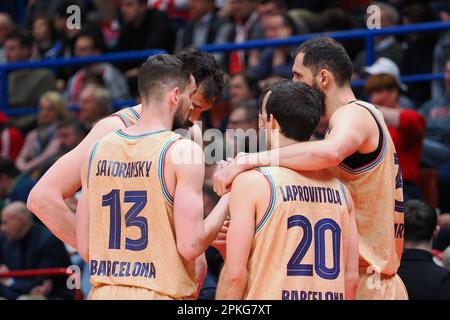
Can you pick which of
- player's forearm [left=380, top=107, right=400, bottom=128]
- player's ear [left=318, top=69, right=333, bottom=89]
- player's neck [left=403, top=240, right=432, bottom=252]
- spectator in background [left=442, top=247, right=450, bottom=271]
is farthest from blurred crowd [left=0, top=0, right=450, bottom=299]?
player's ear [left=318, top=69, right=333, bottom=89]

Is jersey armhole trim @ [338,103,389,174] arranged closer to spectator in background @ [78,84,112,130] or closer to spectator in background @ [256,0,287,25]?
spectator in background @ [78,84,112,130]

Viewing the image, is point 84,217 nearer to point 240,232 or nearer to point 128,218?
point 128,218

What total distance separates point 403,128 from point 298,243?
4.42 meters

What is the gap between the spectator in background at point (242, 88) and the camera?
35.5ft


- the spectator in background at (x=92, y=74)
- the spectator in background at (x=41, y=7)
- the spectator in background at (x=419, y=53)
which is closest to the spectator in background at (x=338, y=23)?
the spectator in background at (x=419, y=53)

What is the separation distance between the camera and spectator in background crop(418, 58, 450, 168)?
396 inches

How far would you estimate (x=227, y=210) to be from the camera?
207 inches

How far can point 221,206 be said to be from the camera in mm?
5254

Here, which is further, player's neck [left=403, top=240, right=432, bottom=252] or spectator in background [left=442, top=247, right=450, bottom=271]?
spectator in background [left=442, top=247, right=450, bottom=271]

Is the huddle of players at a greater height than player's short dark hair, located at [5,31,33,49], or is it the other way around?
player's short dark hair, located at [5,31,33,49]

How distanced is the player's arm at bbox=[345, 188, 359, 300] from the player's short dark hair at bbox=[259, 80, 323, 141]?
0.42m

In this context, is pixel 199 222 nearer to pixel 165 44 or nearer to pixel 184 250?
pixel 184 250

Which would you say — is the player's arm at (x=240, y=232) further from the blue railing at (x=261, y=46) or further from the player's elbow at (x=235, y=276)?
the blue railing at (x=261, y=46)

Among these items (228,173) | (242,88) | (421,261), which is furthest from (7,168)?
(228,173)
